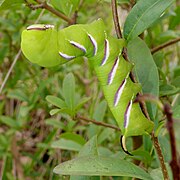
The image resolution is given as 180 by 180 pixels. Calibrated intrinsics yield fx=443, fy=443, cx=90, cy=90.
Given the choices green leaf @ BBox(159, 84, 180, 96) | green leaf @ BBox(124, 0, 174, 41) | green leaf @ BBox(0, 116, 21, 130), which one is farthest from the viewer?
green leaf @ BBox(0, 116, 21, 130)

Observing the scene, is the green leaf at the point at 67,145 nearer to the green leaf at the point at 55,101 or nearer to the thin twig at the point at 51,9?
the green leaf at the point at 55,101

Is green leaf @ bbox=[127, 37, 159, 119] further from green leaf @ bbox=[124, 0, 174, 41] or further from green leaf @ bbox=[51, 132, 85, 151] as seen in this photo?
green leaf @ bbox=[51, 132, 85, 151]

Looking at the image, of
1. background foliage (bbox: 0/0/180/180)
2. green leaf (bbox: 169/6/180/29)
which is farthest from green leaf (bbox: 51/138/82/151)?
green leaf (bbox: 169/6/180/29)

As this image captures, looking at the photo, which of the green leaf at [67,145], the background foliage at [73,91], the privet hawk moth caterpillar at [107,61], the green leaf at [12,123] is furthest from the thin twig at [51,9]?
the green leaf at [12,123]

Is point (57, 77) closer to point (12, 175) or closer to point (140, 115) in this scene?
point (12, 175)

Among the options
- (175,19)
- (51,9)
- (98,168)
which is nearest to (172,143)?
(98,168)

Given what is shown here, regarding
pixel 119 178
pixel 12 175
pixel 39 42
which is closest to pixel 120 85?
pixel 39 42
